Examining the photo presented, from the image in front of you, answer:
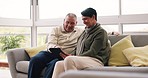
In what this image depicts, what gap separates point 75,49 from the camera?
134 inches

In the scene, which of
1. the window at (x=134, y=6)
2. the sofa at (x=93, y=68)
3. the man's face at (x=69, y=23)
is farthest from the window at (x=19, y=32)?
the window at (x=134, y=6)

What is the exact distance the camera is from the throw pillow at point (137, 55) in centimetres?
274

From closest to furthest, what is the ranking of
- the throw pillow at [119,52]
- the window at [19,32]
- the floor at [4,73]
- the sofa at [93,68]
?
the sofa at [93,68] < the throw pillow at [119,52] < the floor at [4,73] < the window at [19,32]

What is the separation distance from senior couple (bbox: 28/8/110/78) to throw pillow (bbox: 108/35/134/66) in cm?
9

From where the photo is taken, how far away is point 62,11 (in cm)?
494

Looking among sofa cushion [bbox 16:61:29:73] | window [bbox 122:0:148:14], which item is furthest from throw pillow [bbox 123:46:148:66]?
sofa cushion [bbox 16:61:29:73]

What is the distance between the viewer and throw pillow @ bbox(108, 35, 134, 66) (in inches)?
118

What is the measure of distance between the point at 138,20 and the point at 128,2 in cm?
39

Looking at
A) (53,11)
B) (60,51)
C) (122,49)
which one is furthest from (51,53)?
(53,11)

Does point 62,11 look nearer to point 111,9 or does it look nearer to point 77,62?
point 111,9

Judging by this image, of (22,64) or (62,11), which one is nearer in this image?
(22,64)

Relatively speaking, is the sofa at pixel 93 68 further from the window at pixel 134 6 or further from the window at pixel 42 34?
the window at pixel 42 34

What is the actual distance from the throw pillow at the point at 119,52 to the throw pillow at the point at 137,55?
7cm

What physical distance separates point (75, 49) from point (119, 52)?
645 mm
